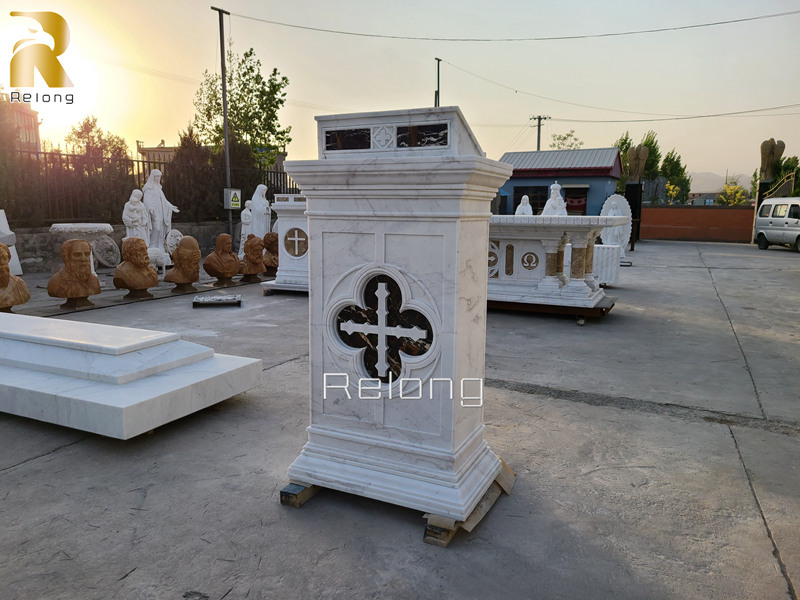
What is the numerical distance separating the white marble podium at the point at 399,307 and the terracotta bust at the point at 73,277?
6225mm

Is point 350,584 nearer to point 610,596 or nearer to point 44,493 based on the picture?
point 610,596

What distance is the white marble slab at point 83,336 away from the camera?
3746 mm

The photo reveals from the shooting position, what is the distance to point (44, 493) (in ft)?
9.02

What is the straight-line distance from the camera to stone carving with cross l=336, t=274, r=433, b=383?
2623mm

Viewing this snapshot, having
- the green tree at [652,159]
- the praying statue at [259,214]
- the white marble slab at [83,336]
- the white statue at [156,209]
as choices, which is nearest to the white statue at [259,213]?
the praying statue at [259,214]

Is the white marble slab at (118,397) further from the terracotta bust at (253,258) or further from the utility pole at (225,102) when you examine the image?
the utility pole at (225,102)

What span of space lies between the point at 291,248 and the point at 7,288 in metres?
3.99

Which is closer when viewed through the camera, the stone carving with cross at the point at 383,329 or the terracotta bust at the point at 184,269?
the stone carving with cross at the point at 383,329

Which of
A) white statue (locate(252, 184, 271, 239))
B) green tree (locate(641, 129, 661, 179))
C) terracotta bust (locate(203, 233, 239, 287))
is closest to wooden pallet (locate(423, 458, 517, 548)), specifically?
terracotta bust (locate(203, 233, 239, 287))

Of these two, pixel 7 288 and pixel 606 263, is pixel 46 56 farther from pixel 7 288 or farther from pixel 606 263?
pixel 606 263

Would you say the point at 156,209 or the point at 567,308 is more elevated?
the point at 156,209

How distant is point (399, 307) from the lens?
2.65 metres

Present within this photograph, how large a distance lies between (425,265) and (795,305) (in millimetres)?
8257

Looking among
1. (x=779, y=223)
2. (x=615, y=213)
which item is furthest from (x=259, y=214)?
(x=779, y=223)
